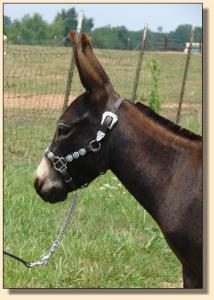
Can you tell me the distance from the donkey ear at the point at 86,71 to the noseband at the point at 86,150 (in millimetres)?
136

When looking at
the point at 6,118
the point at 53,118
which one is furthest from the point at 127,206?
the point at 53,118

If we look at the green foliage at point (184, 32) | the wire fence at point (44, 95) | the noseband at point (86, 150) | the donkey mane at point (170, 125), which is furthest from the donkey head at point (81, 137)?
the wire fence at point (44, 95)

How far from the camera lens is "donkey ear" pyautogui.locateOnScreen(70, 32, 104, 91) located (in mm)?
2553

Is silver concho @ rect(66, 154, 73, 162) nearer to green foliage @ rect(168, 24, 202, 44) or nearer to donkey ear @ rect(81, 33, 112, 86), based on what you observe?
donkey ear @ rect(81, 33, 112, 86)

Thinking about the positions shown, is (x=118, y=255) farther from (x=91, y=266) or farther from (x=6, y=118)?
(x=6, y=118)

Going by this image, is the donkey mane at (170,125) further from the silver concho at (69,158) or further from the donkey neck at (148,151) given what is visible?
the silver concho at (69,158)

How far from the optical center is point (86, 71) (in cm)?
257

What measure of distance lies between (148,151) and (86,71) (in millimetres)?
493

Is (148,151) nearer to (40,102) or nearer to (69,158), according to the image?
(69,158)

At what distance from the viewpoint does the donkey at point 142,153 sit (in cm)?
259

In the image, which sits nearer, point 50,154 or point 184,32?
point 50,154

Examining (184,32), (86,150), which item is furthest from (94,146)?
(184,32)

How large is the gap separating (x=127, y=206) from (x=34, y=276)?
148cm

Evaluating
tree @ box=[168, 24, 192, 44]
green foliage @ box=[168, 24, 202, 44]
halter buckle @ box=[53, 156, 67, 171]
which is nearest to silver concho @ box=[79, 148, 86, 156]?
halter buckle @ box=[53, 156, 67, 171]
